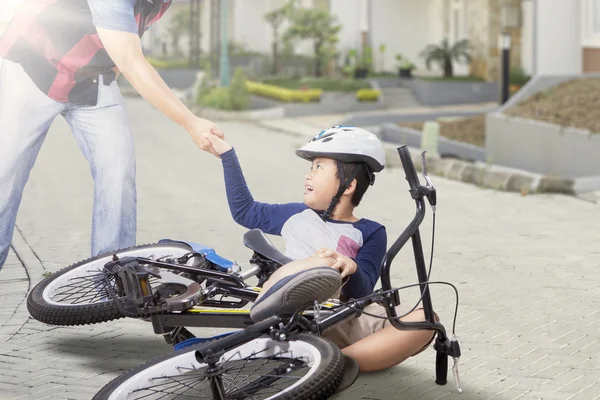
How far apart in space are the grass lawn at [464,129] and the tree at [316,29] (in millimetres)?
7951

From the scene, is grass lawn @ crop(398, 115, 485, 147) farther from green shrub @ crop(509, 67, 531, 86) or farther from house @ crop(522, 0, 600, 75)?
green shrub @ crop(509, 67, 531, 86)

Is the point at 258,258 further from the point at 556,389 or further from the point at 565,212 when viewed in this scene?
the point at 565,212

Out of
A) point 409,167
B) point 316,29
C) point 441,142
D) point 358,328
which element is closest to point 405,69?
point 316,29

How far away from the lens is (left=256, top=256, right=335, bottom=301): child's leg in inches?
192

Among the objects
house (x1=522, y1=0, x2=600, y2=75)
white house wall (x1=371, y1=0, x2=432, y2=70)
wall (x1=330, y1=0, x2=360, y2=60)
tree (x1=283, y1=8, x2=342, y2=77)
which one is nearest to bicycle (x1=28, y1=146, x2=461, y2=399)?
house (x1=522, y1=0, x2=600, y2=75)

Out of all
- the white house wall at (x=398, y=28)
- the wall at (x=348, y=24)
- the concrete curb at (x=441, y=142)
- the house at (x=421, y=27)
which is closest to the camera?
the concrete curb at (x=441, y=142)

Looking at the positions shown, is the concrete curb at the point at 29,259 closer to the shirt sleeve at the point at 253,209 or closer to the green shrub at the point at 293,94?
the shirt sleeve at the point at 253,209

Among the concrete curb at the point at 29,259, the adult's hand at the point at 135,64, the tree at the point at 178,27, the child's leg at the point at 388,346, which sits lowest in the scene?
the concrete curb at the point at 29,259

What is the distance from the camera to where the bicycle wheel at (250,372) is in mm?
4250

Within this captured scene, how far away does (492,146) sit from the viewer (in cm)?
1559

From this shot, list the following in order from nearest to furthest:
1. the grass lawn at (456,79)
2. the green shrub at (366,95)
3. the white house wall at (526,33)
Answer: the green shrub at (366,95)
the white house wall at (526,33)
the grass lawn at (456,79)

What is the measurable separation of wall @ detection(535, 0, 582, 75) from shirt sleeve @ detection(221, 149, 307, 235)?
14.2 meters

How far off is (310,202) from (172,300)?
784 millimetres

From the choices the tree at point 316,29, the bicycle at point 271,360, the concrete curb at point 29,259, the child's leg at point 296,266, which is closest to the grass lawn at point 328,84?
the tree at point 316,29
